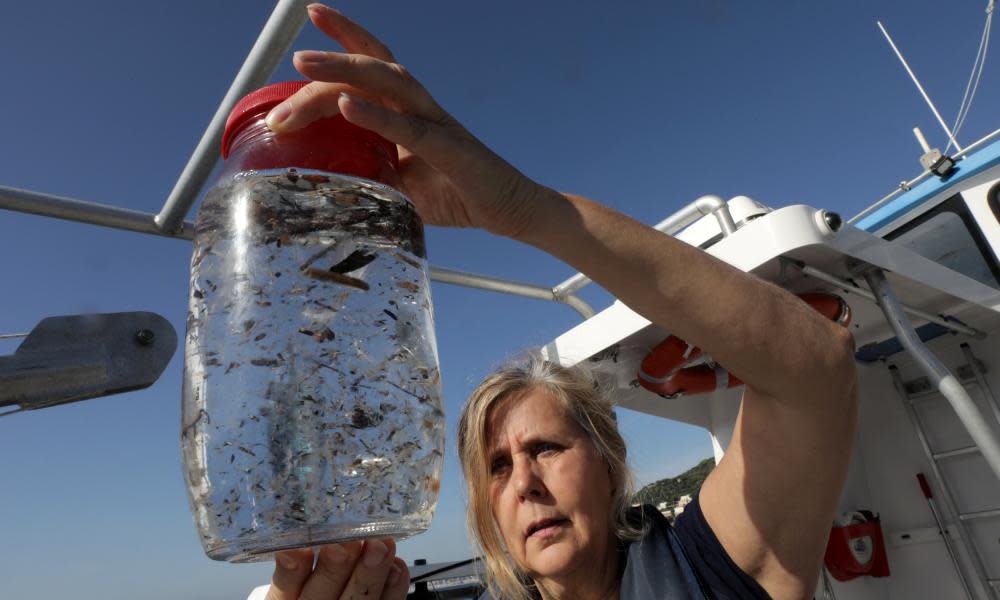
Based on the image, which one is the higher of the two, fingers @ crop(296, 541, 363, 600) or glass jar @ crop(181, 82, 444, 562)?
glass jar @ crop(181, 82, 444, 562)

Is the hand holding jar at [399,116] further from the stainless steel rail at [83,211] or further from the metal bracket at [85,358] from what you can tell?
the stainless steel rail at [83,211]

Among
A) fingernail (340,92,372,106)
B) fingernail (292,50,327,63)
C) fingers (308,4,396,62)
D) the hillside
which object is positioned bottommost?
the hillside

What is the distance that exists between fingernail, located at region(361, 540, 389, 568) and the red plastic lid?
0.46 m

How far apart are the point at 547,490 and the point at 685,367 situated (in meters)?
1.25

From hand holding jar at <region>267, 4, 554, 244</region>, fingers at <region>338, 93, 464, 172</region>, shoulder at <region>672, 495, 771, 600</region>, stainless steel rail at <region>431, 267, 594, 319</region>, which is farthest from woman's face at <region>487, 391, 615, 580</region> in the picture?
stainless steel rail at <region>431, 267, 594, 319</region>

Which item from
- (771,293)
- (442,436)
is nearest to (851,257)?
(771,293)

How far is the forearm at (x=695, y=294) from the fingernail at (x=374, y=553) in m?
0.44

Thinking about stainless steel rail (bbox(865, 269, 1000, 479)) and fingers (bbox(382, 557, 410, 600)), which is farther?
stainless steel rail (bbox(865, 269, 1000, 479))

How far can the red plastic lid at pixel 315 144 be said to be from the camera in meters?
0.72

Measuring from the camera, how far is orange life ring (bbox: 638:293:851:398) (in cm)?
231

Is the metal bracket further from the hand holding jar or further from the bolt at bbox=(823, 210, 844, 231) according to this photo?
the bolt at bbox=(823, 210, 844, 231)

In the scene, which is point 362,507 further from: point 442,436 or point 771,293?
point 771,293

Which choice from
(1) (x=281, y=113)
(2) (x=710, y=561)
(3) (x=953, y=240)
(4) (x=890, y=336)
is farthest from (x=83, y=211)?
(3) (x=953, y=240)

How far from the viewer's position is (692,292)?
0.93m
